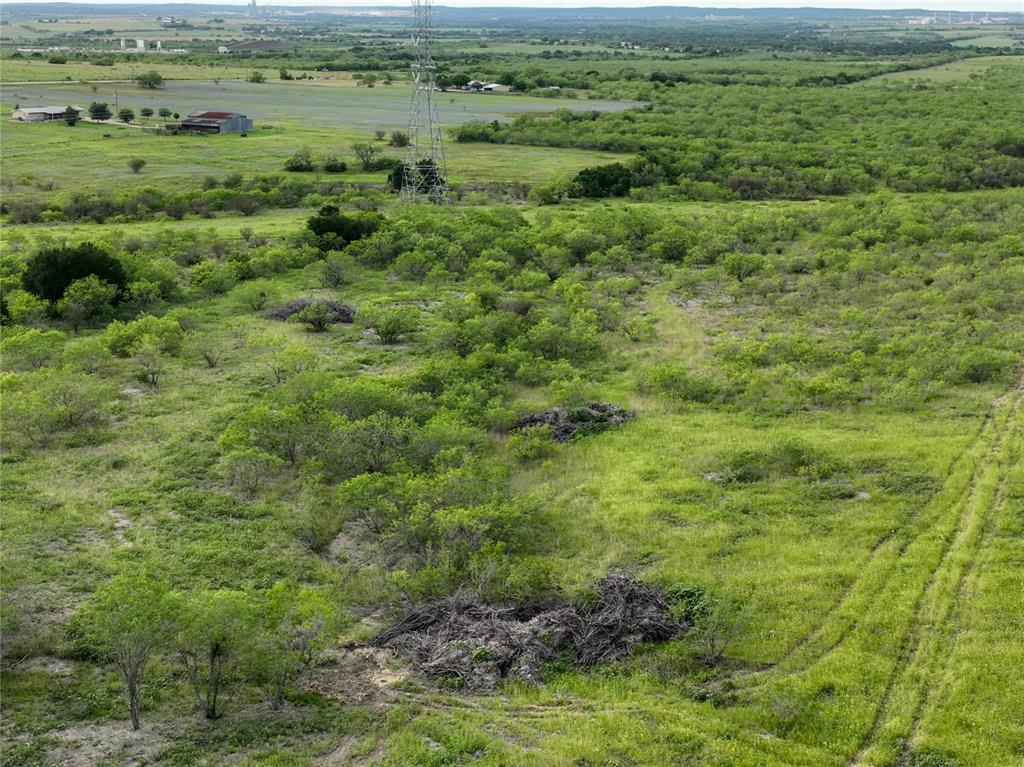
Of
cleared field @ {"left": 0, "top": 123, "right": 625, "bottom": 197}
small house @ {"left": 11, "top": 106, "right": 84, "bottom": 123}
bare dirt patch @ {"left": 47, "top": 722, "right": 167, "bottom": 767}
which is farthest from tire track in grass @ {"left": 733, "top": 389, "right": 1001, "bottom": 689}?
small house @ {"left": 11, "top": 106, "right": 84, "bottom": 123}

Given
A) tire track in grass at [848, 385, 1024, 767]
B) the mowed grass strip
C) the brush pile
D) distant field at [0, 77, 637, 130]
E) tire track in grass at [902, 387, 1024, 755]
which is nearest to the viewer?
the mowed grass strip

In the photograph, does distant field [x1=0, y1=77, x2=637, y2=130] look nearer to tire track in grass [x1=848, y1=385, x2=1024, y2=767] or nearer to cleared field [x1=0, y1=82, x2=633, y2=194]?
cleared field [x1=0, y1=82, x2=633, y2=194]

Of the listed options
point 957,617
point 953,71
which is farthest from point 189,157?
point 953,71

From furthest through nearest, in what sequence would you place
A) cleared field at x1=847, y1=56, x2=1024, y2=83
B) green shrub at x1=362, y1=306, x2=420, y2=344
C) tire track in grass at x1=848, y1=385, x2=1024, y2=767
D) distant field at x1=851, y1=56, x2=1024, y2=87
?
distant field at x1=851, y1=56, x2=1024, y2=87, cleared field at x1=847, y1=56, x2=1024, y2=83, green shrub at x1=362, y1=306, x2=420, y2=344, tire track in grass at x1=848, y1=385, x2=1024, y2=767

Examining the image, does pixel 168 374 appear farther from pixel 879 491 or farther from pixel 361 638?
pixel 879 491

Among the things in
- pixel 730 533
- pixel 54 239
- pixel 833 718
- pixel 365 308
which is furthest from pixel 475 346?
pixel 54 239

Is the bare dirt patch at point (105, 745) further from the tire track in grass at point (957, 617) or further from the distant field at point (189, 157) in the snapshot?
the distant field at point (189, 157)
